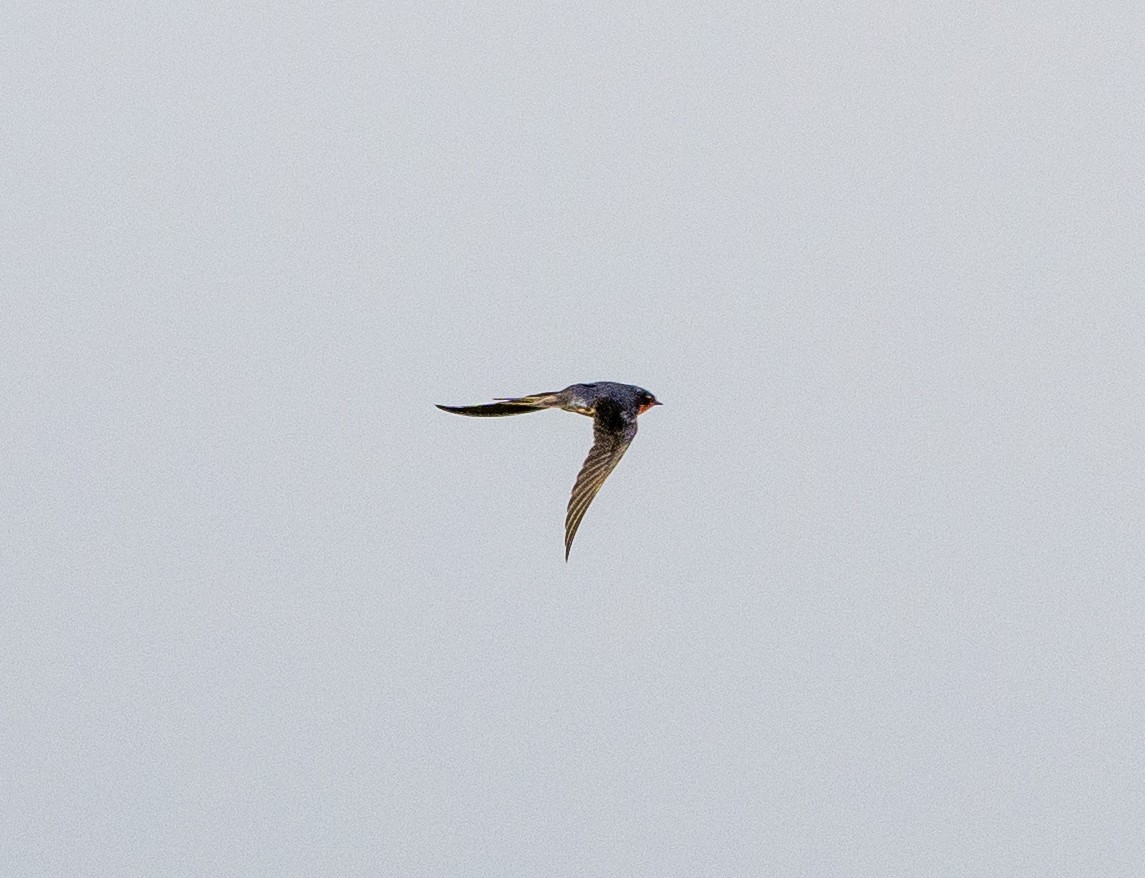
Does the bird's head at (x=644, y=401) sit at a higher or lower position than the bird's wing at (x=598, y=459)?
higher

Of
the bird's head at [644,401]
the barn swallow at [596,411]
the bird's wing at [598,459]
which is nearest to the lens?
the bird's wing at [598,459]

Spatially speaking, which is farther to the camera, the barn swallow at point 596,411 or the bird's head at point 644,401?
the bird's head at point 644,401

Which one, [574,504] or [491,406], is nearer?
[574,504]

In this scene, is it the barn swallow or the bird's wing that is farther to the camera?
the barn swallow

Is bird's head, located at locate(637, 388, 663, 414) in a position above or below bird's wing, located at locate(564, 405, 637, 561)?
above

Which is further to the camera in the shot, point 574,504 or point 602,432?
point 602,432
